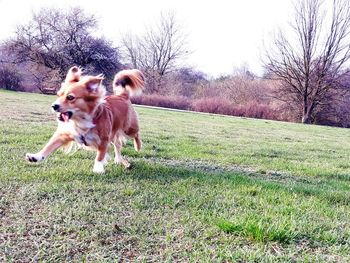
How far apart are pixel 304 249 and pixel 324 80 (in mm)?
31717

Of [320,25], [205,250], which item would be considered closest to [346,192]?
[205,250]

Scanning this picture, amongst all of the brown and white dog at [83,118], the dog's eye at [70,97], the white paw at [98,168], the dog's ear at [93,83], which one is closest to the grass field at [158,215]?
the white paw at [98,168]

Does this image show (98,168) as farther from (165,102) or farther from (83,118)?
(165,102)

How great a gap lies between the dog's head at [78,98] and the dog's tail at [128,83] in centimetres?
102

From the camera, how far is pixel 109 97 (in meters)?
4.38

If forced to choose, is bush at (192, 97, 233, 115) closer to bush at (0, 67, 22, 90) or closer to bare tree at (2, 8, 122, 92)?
bare tree at (2, 8, 122, 92)

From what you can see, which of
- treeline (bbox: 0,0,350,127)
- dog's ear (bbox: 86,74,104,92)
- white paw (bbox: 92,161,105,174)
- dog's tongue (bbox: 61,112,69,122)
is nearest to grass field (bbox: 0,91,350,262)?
white paw (bbox: 92,161,105,174)

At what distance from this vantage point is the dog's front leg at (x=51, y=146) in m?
3.50

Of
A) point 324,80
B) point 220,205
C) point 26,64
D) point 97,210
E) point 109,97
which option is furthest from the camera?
point 26,64

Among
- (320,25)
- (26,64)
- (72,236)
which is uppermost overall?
(320,25)

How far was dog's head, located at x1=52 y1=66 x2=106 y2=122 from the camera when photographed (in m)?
3.57

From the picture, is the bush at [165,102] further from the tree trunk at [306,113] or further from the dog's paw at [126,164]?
the dog's paw at [126,164]

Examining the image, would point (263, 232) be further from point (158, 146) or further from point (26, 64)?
point (26, 64)

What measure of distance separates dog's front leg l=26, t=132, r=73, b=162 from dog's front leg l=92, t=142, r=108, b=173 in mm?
361
